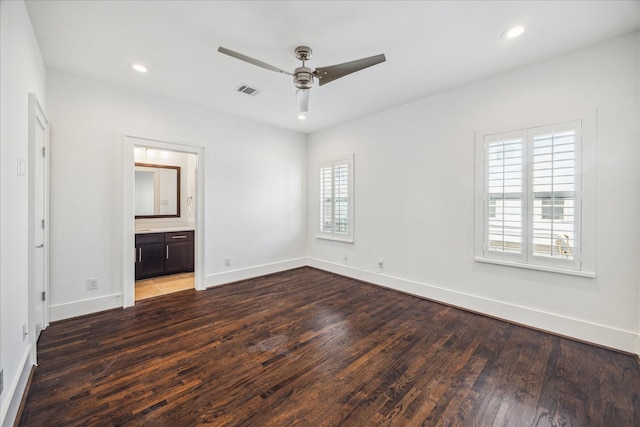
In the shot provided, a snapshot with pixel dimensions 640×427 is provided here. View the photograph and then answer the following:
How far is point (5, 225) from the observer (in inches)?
65.2

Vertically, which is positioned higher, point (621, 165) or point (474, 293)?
point (621, 165)

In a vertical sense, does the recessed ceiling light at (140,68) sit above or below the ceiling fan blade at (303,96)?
above

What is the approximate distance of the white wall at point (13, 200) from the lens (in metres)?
1.61

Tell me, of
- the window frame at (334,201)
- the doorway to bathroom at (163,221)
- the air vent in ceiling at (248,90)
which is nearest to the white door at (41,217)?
the doorway to bathroom at (163,221)

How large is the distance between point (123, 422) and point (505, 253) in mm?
3783

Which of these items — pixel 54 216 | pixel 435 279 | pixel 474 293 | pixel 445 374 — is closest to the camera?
pixel 445 374

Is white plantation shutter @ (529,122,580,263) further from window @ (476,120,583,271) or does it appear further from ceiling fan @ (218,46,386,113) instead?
ceiling fan @ (218,46,386,113)

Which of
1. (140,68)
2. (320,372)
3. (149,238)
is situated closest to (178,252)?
(149,238)

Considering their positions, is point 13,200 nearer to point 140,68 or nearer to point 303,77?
point 140,68

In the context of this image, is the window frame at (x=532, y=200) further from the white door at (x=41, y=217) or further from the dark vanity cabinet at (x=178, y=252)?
the dark vanity cabinet at (x=178, y=252)

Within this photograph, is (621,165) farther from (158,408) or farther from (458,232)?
(158,408)

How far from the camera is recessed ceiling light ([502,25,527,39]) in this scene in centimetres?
234

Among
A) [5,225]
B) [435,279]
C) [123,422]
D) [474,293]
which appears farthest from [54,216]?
[474,293]

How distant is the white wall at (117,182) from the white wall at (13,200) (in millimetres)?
1077
